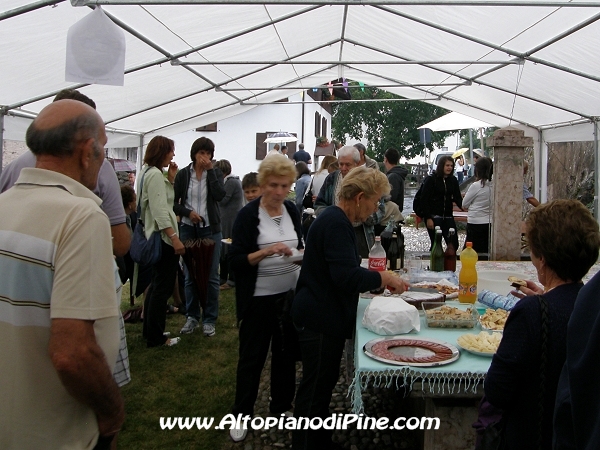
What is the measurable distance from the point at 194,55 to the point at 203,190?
317 cm

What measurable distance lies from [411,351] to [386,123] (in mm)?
38379

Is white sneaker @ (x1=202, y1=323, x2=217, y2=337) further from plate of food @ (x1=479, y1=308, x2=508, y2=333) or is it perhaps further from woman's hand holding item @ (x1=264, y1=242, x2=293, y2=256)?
plate of food @ (x1=479, y1=308, x2=508, y2=333)

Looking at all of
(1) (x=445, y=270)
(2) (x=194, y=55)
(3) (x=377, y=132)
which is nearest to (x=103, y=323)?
(1) (x=445, y=270)

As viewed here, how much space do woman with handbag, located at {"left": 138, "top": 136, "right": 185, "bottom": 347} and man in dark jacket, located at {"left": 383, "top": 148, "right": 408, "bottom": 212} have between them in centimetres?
263

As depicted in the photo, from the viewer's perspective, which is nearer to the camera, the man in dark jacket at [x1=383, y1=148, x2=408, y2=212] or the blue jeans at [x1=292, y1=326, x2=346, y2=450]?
the blue jeans at [x1=292, y1=326, x2=346, y2=450]

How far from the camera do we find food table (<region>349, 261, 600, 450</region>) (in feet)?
6.93

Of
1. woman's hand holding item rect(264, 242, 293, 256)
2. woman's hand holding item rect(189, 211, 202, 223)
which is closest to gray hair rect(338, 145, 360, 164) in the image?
woman's hand holding item rect(189, 211, 202, 223)

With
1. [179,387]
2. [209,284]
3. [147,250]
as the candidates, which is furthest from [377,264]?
[209,284]

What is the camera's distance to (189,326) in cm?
543

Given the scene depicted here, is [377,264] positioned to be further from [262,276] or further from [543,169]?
[543,169]

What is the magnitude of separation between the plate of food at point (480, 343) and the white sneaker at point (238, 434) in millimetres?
1577

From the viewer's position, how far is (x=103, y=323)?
1.36 metres

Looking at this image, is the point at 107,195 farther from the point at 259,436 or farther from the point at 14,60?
the point at 14,60

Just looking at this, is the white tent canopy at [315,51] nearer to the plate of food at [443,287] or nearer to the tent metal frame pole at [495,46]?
the tent metal frame pole at [495,46]
